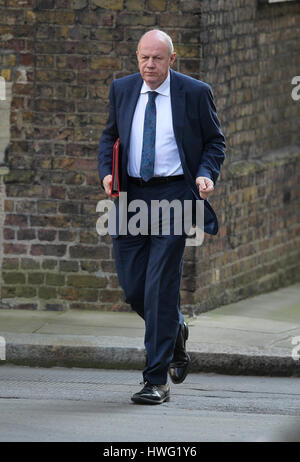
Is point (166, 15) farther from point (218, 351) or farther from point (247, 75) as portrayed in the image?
point (218, 351)

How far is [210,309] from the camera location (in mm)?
10039

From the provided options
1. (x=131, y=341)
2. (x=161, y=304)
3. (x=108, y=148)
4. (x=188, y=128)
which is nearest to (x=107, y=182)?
(x=108, y=148)

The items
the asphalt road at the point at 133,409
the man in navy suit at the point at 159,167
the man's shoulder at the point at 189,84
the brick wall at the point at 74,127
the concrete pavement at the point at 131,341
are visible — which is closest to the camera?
the asphalt road at the point at 133,409

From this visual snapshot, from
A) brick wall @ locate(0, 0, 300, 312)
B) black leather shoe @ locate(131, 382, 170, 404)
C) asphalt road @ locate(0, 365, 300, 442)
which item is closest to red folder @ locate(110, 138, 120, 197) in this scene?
black leather shoe @ locate(131, 382, 170, 404)

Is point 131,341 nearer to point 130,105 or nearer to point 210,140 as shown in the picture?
point 210,140

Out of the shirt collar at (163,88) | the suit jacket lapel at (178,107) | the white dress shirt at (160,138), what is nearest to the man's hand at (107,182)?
the white dress shirt at (160,138)

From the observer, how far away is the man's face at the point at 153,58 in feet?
22.5

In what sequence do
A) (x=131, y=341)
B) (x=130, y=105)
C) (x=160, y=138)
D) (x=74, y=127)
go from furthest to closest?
(x=74, y=127) < (x=131, y=341) < (x=130, y=105) < (x=160, y=138)

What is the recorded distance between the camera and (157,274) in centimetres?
697

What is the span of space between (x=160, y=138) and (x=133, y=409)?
1.53 metres

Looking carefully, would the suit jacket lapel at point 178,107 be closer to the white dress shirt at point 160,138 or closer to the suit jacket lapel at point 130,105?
the white dress shirt at point 160,138

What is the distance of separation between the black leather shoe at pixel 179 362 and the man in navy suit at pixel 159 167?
158 millimetres

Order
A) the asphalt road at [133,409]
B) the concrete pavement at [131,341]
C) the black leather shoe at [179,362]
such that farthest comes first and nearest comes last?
1. the concrete pavement at [131,341]
2. the black leather shoe at [179,362]
3. the asphalt road at [133,409]

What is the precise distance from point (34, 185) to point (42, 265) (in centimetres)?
64
